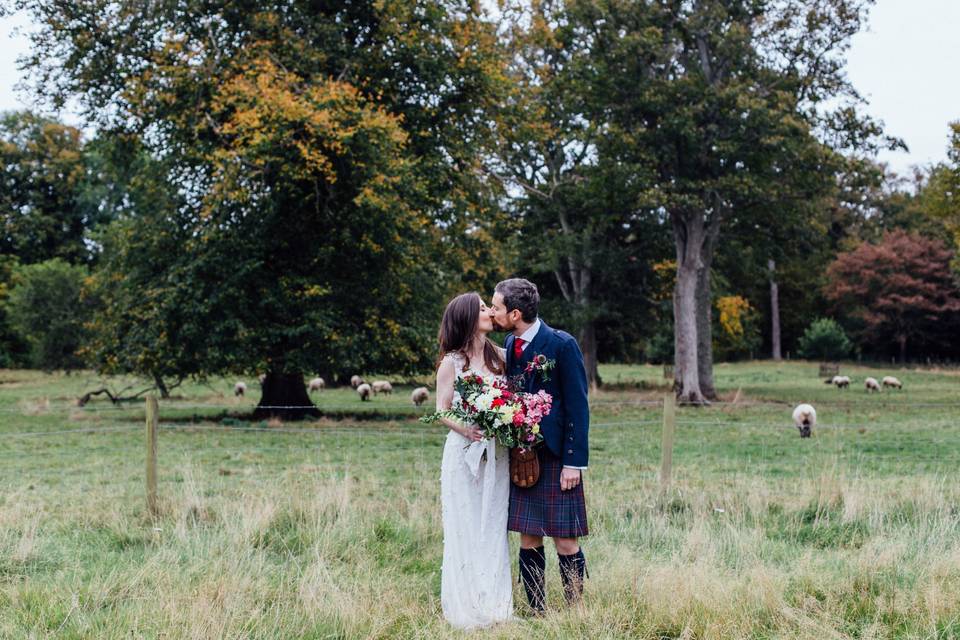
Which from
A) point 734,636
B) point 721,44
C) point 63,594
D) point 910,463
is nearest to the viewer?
point 734,636

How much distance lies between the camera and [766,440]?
18016mm

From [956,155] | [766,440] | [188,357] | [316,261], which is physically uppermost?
[956,155]

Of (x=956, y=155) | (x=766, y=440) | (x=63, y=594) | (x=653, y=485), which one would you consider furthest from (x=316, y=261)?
(x=956, y=155)

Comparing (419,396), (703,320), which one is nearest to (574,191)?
(703,320)

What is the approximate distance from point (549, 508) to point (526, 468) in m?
0.27

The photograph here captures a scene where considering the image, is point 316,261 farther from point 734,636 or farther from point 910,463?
point 734,636

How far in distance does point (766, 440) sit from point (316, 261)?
10.5 metres

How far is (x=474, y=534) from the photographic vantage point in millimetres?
5852

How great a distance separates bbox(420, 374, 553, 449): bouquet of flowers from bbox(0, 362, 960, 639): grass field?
107 cm

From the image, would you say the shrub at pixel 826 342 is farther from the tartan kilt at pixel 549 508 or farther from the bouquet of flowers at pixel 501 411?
the bouquet of flowers at pixel 501 411

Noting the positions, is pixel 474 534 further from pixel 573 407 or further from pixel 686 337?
pixel 686 337

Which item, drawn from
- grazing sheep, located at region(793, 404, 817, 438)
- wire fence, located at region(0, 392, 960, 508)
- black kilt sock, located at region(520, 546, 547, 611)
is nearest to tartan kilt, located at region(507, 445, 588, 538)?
black kilt sock, located at region(520, 546, 547, 611)

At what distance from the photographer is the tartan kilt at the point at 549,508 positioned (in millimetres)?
5750

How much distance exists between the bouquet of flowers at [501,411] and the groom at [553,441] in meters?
0.13
